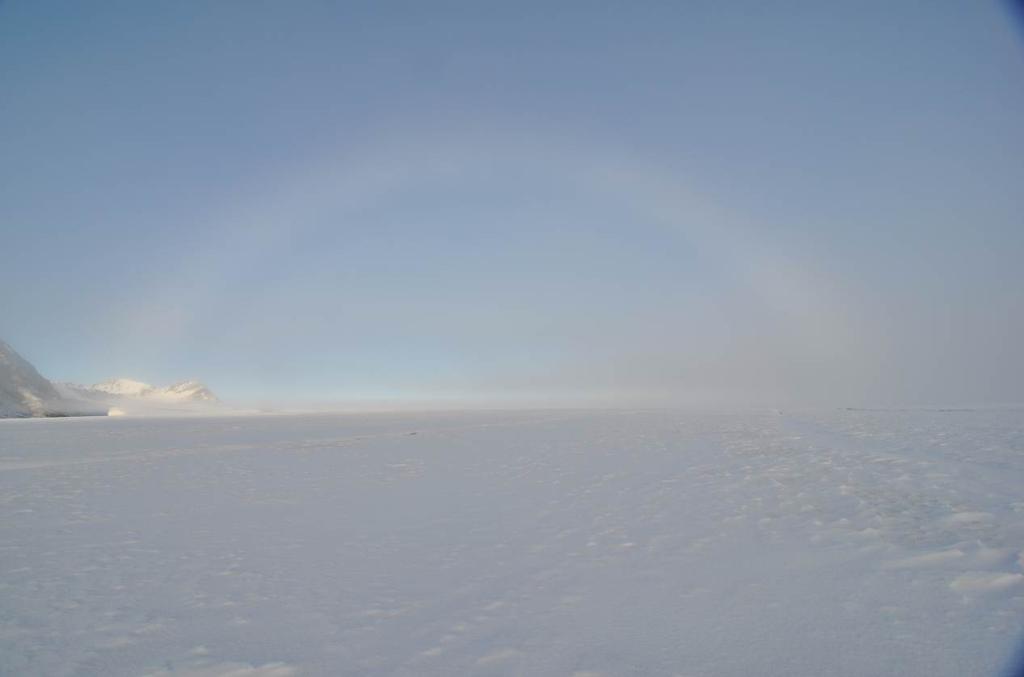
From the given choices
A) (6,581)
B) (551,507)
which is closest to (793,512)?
(551,507)

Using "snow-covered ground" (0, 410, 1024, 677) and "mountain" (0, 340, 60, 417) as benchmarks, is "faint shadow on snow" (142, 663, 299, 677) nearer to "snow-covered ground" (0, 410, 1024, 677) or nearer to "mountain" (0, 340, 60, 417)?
"snow-covered ground" (0, 410, 1024, 677)

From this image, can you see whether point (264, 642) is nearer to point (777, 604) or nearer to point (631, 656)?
point (631, 656)

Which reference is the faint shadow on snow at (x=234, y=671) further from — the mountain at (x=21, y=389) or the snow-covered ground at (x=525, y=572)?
the mountain at (x=21, y=389)

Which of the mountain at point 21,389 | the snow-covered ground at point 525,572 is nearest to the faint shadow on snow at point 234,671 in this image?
the snow-covered ground at point 525,572

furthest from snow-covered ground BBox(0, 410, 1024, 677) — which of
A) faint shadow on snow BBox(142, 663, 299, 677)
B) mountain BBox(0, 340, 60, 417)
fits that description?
mountain BBox(0, 340, 60, 417)

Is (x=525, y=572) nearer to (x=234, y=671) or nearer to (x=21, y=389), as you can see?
(x=234, y=671)
